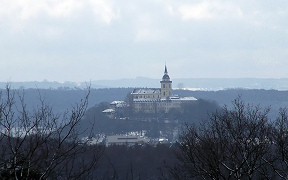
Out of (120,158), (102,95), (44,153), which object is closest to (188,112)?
(120,158)

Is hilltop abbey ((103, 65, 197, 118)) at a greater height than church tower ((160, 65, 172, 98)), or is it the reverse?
church tower ((160, 65, 172, 98))

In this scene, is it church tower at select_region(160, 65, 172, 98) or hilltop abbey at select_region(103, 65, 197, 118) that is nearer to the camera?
hilltop abbey at select_region(103, 65, 197, 118)

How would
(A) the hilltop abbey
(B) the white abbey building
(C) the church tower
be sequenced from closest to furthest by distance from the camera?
(A) the hilltop abbey, (B) the white abbey building, (C) the church tower

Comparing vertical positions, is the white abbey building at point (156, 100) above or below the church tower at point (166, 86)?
below

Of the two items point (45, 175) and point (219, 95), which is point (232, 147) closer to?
point (45, 175)

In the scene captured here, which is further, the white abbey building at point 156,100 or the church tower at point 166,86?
the church tower at point 166,86

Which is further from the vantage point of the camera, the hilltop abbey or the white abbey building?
the white abbey building

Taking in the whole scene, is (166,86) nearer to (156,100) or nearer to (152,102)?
(156,100)

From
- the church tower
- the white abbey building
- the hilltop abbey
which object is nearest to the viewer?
the hilltop abbey
